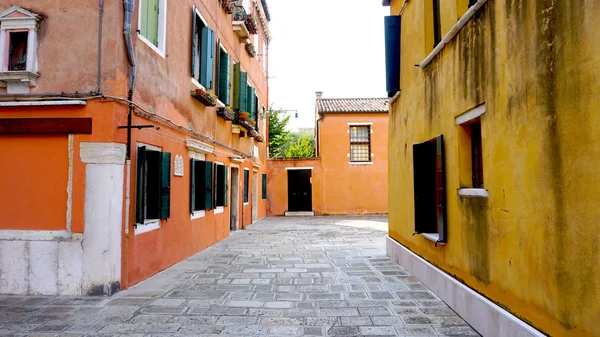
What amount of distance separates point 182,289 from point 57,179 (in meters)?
2.31

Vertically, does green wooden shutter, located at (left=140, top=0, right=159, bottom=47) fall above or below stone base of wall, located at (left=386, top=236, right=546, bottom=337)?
above

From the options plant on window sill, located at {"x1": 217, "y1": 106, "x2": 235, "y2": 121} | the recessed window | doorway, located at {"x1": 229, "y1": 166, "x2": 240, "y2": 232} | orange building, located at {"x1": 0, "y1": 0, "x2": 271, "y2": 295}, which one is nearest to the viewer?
orange building, located at {"x1": 0, "y1": 0, "x2": 271, "y2": 295}

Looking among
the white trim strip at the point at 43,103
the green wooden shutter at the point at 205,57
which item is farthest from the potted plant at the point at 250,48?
the white trim strip at the point at 43,103

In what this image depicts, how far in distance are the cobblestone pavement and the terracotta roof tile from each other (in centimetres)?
1386

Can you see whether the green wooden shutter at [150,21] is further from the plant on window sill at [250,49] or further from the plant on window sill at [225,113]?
the plant on window sill at [250,49]

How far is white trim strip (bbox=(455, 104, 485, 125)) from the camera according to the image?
3.98 metres

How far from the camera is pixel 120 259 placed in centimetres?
518

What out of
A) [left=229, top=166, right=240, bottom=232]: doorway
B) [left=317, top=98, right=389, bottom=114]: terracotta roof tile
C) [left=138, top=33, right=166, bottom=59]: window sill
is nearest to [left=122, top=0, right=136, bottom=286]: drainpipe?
[left=138, top=33, right=166, bottom=59]: window sill

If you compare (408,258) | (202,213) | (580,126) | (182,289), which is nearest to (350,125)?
(202,213)

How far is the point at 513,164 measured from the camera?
10.9 ft

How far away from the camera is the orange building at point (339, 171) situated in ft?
65.8

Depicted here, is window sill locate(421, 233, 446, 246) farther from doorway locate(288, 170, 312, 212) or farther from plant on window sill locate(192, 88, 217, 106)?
doorway locate(288, 170, 312, 212)

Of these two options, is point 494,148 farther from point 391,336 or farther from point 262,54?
point 262,54

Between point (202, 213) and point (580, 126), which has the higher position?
point (580, 126)
